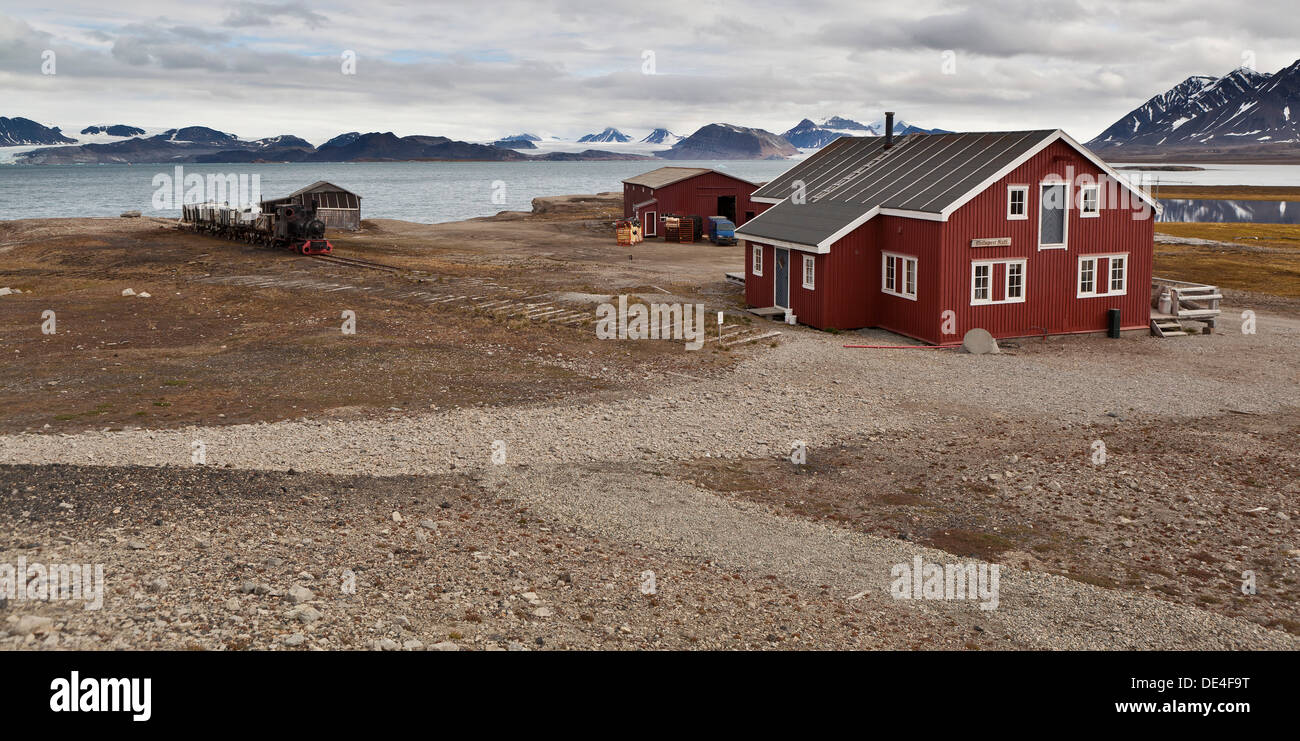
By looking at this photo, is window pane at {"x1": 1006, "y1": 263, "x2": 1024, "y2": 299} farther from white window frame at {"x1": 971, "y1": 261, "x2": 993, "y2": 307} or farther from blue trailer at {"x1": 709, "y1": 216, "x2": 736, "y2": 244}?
blue trailer at {"x1": 709, "y1": 216, "x2": 736, "y2": 244}

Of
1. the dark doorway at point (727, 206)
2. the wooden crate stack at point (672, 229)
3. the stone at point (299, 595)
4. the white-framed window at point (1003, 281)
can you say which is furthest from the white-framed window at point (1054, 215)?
the dark doorway at point (727, 206)

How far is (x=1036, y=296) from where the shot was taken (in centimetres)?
3095

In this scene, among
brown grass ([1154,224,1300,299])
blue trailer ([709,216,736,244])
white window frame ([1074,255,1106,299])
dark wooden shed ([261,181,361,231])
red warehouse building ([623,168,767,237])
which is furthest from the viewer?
dark wooden shed ([261,181,361,231])

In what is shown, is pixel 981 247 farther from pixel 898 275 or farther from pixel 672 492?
pixel 672 492

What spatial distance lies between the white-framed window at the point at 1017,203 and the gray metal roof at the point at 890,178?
983 millimetres

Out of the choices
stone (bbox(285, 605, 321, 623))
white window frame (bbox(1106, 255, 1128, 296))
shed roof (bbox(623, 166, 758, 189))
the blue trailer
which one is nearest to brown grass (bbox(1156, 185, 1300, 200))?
shed roof (bbox(623, 166, 758, 189))

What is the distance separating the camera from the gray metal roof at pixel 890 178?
99.2 ft

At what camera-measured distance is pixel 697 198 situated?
65562 mm

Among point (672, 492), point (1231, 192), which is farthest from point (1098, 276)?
point (1231, 192)

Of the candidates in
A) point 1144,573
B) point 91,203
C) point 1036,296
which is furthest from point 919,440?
point 91,203

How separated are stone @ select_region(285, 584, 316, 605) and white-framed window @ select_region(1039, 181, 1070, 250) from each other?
26058 millimetres

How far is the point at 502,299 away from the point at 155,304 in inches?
510

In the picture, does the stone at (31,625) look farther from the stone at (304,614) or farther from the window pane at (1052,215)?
the window pane at (1052,215)

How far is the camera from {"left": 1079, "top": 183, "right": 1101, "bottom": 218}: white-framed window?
31.0 meters
